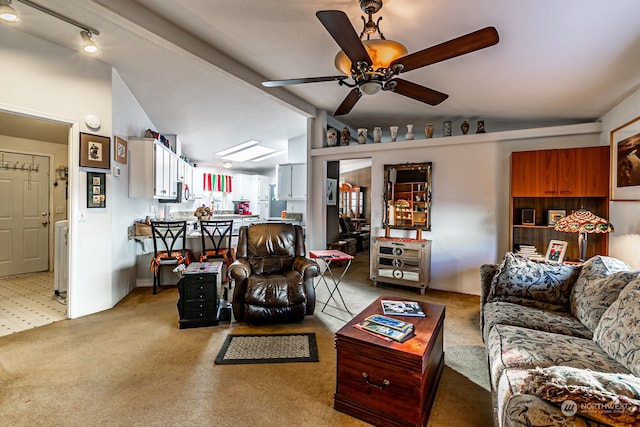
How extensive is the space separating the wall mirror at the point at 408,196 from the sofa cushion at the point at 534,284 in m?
1.96

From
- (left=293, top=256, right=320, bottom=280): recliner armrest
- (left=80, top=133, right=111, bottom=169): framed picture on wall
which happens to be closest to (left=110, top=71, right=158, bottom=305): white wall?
(left=80, top=133, right=111, bottom=169): framed picture on wall

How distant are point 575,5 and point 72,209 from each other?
448cm

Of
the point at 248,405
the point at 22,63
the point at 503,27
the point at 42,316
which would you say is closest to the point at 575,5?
the point at 503,27

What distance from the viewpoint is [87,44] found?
9.21ft

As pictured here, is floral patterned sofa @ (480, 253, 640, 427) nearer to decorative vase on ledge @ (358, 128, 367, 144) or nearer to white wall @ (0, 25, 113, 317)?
decorative vase on ledge @ (358, 128, 367, 144)

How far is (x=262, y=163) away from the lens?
928 centimetres

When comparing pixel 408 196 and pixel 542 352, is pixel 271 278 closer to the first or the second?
pixel 542 352

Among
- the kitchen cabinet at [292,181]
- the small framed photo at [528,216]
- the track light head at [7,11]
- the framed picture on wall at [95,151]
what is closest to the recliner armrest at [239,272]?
the framed picture on wall at [95,151]

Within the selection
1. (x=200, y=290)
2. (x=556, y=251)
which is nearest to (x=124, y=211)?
(x=200, y=290)

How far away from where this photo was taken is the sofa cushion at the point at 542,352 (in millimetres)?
1496

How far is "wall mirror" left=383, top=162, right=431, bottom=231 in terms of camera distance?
4.50m

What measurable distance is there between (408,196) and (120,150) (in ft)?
12.8

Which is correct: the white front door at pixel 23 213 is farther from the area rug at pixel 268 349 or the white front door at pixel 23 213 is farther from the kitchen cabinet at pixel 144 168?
the area rug at pixel 268 349

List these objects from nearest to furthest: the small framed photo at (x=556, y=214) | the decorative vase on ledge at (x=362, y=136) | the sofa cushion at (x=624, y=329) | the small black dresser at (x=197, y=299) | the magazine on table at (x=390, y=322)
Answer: the sofa cushion at (x=624, y=329) < the magazine on table at (x=390, y=322) < the small black dresser at (x=197, y=299) < the small framed photo at (x=556, y=214) < the decorative vase on ledge at (x=362, y=136)
